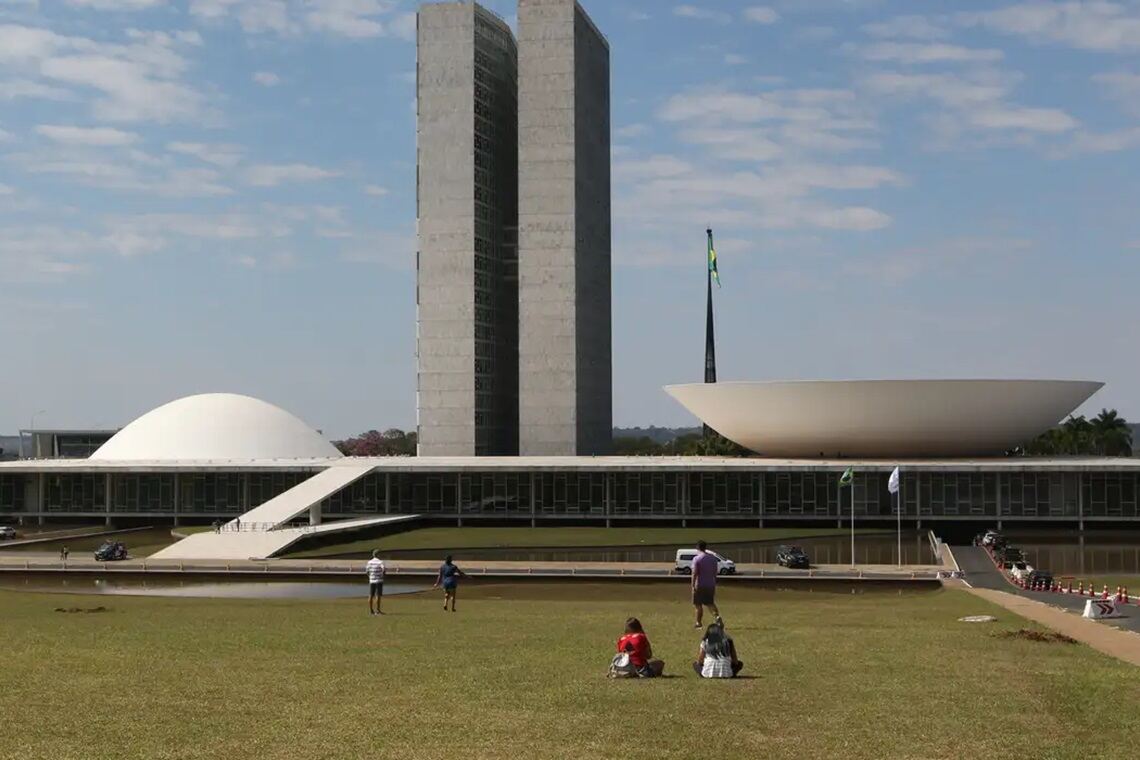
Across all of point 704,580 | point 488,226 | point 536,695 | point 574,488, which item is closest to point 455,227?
point 488,226

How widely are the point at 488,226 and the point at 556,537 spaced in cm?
4560

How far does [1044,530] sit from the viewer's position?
82750 millimetres

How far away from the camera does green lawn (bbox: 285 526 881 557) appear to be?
7088 cm

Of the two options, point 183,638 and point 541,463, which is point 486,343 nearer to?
point 541,463

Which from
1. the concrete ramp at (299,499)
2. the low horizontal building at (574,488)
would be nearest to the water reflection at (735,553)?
the low horizontal building at (574,488)

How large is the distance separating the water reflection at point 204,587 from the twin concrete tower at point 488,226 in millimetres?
59828

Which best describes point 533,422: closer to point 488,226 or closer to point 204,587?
point 488,226

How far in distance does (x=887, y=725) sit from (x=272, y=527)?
64.5m

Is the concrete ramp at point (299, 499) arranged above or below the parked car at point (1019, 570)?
above

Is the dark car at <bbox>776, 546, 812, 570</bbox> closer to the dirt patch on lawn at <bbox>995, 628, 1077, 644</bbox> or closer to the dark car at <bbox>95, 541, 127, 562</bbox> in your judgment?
the dirt patch on lawn at <bbox>995, 628, 1077, 644</bbox>

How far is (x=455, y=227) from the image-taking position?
11275 cm

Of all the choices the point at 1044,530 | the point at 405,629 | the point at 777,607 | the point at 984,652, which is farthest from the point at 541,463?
the point at 984,652

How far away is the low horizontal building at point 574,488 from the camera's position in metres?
83.7

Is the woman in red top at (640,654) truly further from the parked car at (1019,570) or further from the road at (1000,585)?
the parked car at (1019,570)
